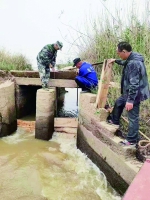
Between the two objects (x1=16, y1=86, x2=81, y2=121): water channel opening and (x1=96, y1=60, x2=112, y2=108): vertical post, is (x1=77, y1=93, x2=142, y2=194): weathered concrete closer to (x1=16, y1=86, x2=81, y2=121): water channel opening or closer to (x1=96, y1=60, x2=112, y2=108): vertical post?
(x1=96, y1=60, x2=112, y2=108): vertical post

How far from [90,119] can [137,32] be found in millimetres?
3359

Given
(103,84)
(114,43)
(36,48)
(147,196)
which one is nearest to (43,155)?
(103,84)

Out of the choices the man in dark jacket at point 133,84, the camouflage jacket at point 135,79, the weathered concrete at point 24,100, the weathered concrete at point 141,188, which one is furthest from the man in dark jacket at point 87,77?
the weathered concrete at point 141,188

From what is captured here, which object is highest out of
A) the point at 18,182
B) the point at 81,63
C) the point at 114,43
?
the point at 114,43

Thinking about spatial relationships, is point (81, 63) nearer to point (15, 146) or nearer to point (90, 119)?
point (90, 119)

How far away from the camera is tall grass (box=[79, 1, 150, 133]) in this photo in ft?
26.1

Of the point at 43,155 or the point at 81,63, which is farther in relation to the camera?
the point at 81,63

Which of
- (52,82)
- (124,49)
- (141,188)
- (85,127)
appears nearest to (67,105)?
(52,82)

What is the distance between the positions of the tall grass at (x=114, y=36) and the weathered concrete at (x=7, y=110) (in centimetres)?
269

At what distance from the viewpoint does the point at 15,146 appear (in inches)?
293

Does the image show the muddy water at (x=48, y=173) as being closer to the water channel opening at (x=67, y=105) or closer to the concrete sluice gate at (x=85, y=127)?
the concrete sluice gate at (x=85, y=127)

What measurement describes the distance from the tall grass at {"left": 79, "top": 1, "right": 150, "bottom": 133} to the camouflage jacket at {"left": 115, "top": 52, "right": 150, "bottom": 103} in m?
2.57

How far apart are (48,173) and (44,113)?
7.41ft

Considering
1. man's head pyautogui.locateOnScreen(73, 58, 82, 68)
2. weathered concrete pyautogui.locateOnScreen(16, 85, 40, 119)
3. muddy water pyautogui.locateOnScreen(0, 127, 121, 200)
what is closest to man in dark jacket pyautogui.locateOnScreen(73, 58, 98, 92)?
man's head pyautogui.locateOnScreen(73, 58, 82, 68)
